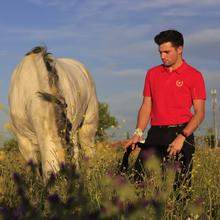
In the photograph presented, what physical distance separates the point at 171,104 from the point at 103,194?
6.62 ft

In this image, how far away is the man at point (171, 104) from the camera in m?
5.16

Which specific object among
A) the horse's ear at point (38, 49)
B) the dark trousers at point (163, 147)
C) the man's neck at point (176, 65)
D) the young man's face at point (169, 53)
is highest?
the horse's ear at point (38, 49)

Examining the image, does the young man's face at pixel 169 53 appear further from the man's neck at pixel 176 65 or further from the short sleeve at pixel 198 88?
Result: the short sleeve at pixel 198 88

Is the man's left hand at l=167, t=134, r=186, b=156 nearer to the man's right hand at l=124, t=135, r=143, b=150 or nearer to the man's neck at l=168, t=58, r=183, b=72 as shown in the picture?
the man's right hand at l=124, t=135, r=143, b=150

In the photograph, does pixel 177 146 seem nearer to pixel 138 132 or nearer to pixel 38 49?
pixel 138 132

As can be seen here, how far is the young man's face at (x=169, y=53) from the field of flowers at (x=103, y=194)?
39.8 inches

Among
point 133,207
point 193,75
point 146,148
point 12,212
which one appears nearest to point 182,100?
point 193,75

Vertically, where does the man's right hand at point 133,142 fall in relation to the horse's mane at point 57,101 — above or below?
below

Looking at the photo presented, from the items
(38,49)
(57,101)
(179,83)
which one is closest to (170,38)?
(179,83)

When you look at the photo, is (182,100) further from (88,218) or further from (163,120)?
(88,218)

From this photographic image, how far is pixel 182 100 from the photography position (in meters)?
5.29

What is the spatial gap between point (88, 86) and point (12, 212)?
794 cm

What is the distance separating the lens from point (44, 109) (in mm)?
6559

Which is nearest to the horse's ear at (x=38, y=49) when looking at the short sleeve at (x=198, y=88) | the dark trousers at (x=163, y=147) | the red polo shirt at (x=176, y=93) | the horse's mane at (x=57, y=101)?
the horse's mane at (x=57, y=101)
